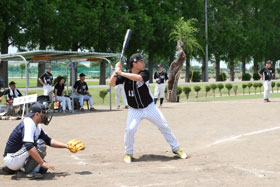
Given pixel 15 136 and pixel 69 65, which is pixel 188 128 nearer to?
pixel 15 136

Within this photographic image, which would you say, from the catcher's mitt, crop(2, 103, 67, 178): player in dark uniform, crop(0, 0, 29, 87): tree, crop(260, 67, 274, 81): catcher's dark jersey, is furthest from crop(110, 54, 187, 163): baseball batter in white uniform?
crop(0, 0, 29, 87): tree

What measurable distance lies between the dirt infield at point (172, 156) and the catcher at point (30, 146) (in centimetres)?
19

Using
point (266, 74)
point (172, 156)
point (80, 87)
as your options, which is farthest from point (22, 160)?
point (266, 74)

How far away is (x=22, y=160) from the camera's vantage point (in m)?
7.08

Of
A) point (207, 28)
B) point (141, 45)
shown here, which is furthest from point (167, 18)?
point (207, 28)

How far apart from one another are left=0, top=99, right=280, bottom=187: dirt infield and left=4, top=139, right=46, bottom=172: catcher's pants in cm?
19

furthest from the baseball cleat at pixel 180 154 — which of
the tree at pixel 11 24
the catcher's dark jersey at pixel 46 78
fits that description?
the tree at pixel 11 24

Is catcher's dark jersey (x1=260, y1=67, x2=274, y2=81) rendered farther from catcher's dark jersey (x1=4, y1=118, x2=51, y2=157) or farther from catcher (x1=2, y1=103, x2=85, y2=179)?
catcher's dark jersey (x1=4, y1=118, x2=51, y2=157)

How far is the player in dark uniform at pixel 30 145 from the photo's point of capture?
6.72m

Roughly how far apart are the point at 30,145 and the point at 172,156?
10.8ft

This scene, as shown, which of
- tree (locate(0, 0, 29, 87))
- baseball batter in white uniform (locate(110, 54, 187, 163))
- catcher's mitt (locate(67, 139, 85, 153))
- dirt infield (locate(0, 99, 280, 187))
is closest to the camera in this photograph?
dirt infield (locate(0, 99, 280, 187))

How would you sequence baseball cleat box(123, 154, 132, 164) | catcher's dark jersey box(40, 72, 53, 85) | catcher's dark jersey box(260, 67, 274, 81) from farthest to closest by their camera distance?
catcher's dark jersey box(260, 67, 274, 81) < catcher's dark jersey box(40, 72, 53, 85) < baseball cleat box(123, 154, 132, 164)

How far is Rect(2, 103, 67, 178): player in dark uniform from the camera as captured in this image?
6723 millimetres

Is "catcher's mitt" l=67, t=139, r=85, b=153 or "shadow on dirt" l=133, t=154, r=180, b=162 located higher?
"catcher's mitt" l=67, t=139, r=85, b=153
